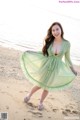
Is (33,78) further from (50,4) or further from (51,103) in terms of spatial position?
(50,4)

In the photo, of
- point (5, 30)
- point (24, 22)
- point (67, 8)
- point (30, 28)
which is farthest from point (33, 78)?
point (67, 8)

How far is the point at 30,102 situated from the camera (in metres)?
5.93

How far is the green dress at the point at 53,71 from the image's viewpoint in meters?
5.54

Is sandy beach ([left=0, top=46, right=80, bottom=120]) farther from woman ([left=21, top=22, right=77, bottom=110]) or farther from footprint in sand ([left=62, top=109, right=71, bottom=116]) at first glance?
woman ([left=21, top=22, right=77, bottom=110])

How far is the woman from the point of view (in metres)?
5.54

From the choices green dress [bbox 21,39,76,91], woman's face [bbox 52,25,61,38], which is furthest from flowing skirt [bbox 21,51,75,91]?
woman's face [bbox 52,25,61,38]

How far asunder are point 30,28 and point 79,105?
1060 cm

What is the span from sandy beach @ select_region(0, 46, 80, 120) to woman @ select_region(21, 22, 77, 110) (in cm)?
25

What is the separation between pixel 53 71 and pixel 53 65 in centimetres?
10

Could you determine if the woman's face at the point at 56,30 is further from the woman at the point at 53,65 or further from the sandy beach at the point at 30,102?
the sandy beach at the point at 30,102

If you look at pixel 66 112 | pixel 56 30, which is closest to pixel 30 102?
pixel 66 112

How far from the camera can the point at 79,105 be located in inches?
249

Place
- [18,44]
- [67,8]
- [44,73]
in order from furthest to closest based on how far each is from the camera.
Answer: [67,8]
[18,44]
[44,73]

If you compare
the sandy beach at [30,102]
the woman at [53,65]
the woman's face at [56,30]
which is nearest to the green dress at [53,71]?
the woman at [53,65]
